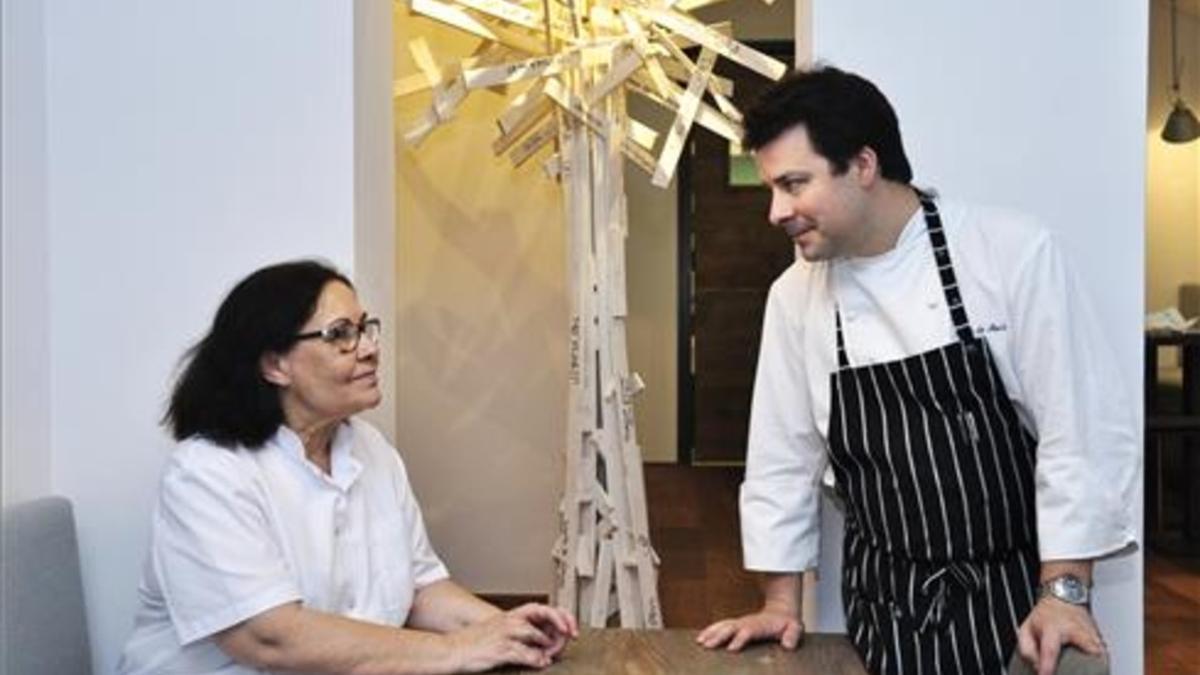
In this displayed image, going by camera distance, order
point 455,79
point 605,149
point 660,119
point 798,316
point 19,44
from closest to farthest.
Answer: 1. point 798,316
2. point 19,44
3. point 455,79
4. point 605,149
5. point 660,119

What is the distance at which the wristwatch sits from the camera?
1.36 metres

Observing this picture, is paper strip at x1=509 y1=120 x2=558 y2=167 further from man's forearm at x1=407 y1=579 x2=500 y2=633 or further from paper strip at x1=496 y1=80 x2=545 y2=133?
man's forearm at x1=407 y1=579 x2=500 y2=633

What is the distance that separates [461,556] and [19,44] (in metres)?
2.31

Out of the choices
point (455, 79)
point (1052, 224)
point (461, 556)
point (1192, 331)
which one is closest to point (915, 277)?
point (1052, 224)

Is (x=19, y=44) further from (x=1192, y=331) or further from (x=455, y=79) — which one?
(x=1192, y=331)

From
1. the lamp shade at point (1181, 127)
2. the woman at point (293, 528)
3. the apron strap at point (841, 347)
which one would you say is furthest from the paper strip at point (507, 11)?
the lamp shade at point (1181, 127)

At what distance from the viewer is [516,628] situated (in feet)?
4.81

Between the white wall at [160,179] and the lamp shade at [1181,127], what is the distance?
216 inches

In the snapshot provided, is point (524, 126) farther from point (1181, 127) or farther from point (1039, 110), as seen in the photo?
point (1181, 127)

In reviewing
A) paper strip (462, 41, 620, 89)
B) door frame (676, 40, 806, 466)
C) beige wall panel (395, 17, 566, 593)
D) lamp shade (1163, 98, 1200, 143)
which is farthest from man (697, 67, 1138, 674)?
door frame (676, 40, 806, 466)

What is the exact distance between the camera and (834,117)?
55.8 inches

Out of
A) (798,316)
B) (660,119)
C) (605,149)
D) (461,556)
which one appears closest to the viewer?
(798,316)

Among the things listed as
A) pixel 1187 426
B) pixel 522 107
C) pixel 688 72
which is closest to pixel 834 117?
pixel 688 72

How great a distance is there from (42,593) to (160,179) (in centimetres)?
67
